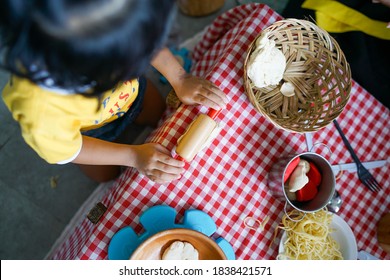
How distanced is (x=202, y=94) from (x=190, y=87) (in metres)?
0.04

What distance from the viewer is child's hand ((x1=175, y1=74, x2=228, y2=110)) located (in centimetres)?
89

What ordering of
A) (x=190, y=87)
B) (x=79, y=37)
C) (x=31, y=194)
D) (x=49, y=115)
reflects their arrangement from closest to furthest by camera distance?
(x=79, y=37) → (x=49, y=115) → (x=190, y=87) → (x=31, y=194)

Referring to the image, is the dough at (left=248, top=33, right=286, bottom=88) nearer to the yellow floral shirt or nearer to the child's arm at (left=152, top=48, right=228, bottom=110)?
the child's arm at (left=152, top=48, right=228, bottom=110)

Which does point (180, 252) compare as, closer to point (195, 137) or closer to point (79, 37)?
point (195, 137)

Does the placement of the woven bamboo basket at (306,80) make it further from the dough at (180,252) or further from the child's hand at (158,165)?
the dough at (180,252)

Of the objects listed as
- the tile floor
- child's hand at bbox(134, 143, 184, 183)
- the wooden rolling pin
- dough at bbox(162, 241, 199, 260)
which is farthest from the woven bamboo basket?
the tile floor

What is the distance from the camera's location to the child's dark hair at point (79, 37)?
491mm

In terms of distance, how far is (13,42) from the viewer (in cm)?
53

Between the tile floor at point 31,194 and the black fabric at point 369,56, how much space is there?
0.46 m

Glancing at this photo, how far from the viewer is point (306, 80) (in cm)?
95

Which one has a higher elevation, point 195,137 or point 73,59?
point 73,59

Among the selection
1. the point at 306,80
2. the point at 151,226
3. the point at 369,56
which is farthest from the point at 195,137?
the point at 369,56

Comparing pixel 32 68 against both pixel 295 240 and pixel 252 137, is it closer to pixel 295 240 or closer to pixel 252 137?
pixel 252 137
